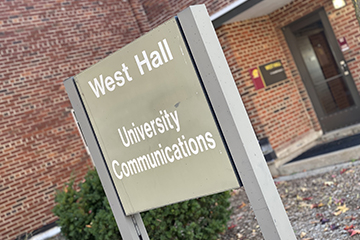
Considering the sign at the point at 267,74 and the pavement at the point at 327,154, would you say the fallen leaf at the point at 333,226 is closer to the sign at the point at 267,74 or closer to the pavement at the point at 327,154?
the pavement at the point at 327,154

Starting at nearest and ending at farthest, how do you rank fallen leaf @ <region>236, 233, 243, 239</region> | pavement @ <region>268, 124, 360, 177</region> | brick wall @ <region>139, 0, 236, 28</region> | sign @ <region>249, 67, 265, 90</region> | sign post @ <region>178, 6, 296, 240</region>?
sign post @ <region>178, 6, 296, 240</region>, fallen leaf @ <region>236, 233, 243, 239</region>, pavement @ <region>268, 124, 360, 177</region>, brick wall @ <region>139, 0, 236, 28</region>, sign @ <region>249, 67, 265, 90</region>

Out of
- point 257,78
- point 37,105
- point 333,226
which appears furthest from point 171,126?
point 257,78

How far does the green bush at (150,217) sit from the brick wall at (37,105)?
101 inches

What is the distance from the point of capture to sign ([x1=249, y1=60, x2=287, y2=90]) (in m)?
8.70

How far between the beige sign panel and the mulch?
2.57 m

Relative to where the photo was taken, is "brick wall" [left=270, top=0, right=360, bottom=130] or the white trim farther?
"brick wall" [left=270, top=0, right=360, bottom=130]

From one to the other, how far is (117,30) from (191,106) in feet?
26.7

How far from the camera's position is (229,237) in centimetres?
529

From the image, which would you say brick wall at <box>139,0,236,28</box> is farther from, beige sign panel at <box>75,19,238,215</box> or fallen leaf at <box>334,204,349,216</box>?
beige sign panel at <box>75,19,238,215</box>

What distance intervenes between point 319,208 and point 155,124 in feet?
12.1

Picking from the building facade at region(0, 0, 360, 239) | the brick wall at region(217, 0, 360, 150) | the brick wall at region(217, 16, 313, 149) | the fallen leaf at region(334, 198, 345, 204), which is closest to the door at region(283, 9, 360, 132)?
the building facade at region(0, 0, 360, 239)

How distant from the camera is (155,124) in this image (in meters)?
2.37

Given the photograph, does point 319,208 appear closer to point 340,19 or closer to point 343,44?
point 343,44

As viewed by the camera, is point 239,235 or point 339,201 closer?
point 339,201
